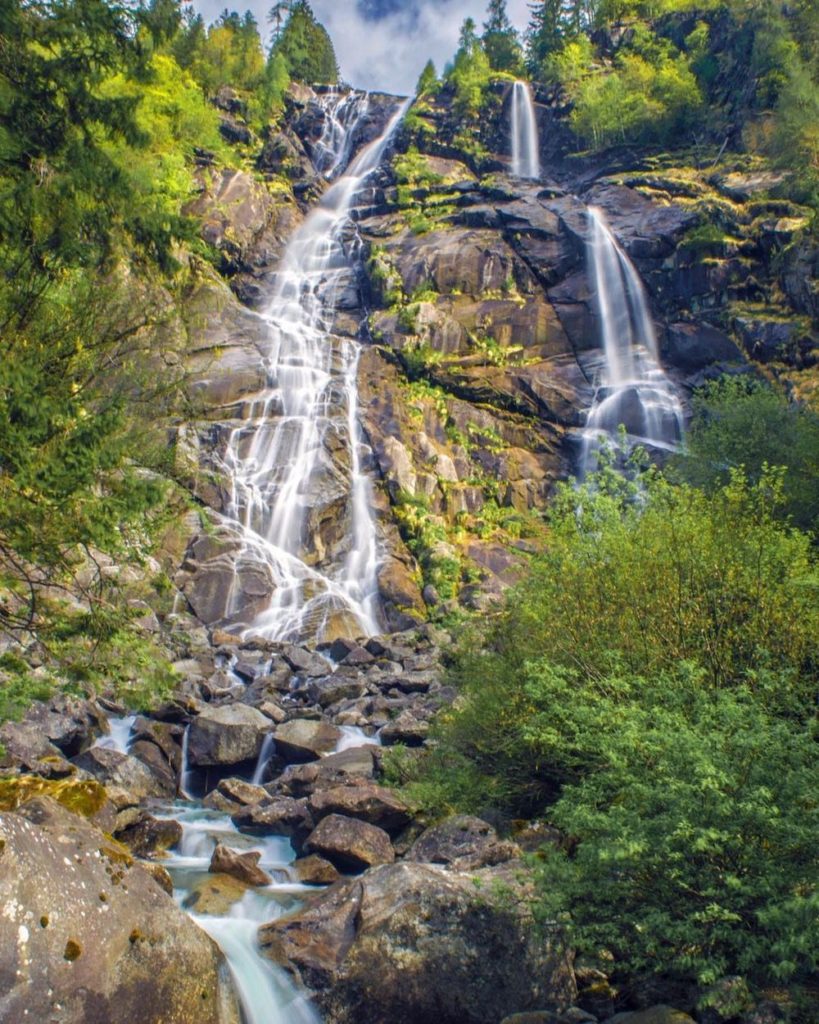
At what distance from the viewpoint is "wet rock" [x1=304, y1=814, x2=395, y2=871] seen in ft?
34.0

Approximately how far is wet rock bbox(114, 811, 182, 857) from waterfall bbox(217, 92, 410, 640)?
43.8ft

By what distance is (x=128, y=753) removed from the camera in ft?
48.0

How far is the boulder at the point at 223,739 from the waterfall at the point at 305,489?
924 centimetres

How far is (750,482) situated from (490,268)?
70.3 feet

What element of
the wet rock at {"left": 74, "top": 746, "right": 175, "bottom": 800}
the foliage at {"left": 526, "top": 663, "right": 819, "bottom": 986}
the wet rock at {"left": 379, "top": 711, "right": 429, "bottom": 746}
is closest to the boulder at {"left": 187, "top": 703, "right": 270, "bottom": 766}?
the wet rock at {"left": 74, "top": 746, "right": 175, "bottom": 800}

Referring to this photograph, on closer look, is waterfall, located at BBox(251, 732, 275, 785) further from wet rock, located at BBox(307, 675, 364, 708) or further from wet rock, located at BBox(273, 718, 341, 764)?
wet rock, located at BBox(307, 675, 364, 708)

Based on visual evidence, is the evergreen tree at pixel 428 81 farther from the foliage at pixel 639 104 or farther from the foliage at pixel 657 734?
the foliage at pixel 657 734

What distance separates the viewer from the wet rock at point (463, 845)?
8.40 metres

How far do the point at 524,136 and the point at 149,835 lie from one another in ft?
183

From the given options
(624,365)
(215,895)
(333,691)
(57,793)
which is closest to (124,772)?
(57,793)

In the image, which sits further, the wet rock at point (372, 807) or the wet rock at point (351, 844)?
the wet rock at point (372, 807)

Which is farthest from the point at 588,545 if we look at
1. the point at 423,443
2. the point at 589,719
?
the point at 423,443

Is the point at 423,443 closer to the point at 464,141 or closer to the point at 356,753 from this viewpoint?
the point at 356,753

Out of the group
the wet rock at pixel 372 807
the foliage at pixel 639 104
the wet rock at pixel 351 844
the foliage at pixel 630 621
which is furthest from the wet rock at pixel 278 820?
the foliage at pixel 639 104
